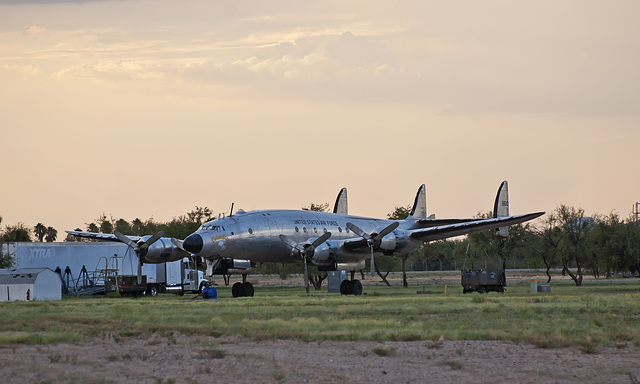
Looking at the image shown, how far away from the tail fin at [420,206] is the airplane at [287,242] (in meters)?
8.47

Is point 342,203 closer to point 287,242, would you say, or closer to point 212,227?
point 287,242

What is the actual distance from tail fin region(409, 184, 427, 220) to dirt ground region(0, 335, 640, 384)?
36313 mm

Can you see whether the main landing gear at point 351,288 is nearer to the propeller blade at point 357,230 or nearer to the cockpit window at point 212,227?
the propeller blade at point 357,230

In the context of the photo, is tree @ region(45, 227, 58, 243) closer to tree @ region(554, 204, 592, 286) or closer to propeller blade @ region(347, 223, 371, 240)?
tree @ region(554, 204, 592, 286)

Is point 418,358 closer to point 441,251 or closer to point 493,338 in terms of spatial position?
point 493,338

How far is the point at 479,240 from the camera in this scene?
74125 mm

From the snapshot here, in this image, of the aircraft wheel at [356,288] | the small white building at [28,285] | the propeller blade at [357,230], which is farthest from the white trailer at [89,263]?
the propeller blade at [357,230]

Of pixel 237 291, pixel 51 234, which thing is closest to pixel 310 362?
pixel 237 291

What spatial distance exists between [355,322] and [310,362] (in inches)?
300

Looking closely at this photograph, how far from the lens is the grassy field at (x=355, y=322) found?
64.2ft

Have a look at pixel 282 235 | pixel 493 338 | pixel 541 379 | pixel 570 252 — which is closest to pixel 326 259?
pixel 282 235

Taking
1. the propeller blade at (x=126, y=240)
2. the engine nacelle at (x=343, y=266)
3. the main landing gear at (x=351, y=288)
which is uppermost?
the propeller blade at (x=126, y=240)

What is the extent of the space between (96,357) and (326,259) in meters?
25.6

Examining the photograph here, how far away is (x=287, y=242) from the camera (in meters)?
40.8
